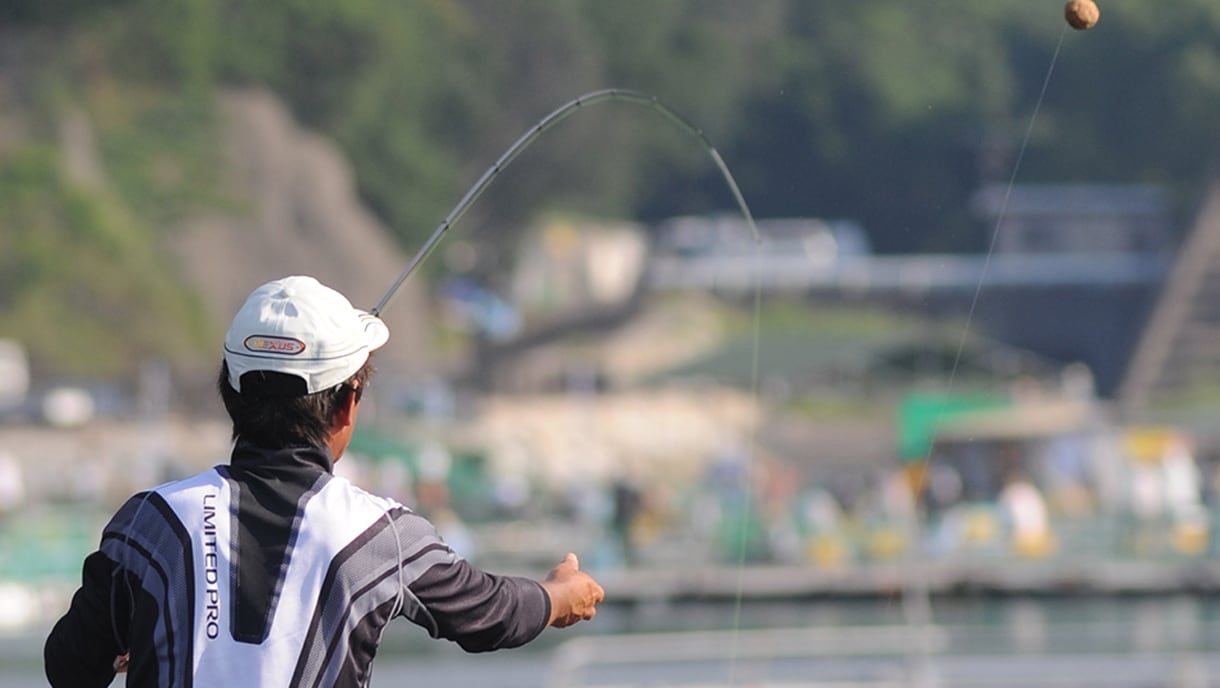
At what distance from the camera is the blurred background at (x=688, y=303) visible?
62.9 ft

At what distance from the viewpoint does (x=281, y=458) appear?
76.9 inches

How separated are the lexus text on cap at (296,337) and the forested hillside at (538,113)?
92.1ft

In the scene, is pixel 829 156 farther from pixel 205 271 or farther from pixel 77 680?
pixel 77 680

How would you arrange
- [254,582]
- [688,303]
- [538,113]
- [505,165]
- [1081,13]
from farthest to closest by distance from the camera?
[538,113], [688,303], [505,165], [1081,13], [254,582]

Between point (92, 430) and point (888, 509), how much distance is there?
17.0 meters

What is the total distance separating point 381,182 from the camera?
175ft

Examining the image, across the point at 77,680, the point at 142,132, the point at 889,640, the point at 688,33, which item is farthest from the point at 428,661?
the point at 688,33

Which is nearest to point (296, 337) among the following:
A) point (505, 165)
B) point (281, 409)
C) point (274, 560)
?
point (281, 409)

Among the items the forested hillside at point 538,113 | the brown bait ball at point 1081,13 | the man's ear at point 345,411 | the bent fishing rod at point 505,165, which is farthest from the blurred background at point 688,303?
the man's ear at point 345,411

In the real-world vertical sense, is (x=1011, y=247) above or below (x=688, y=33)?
below

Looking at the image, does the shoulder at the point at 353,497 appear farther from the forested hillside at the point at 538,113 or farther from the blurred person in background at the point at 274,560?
the forested hillside at the point at 538,113

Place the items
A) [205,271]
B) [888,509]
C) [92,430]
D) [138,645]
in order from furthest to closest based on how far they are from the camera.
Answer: [205,271]
[92,430]
[888,509]
[138,645]

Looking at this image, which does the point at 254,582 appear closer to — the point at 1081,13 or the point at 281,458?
the point at 281,458

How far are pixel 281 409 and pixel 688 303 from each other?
52.0 metres
